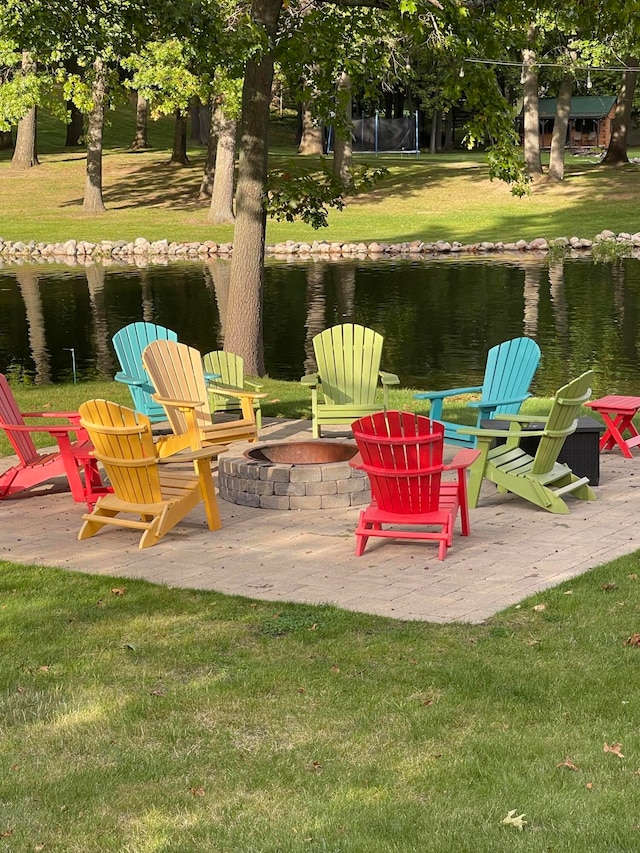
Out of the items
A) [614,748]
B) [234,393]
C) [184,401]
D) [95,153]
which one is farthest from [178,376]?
[95,153]

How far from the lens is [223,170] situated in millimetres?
36000

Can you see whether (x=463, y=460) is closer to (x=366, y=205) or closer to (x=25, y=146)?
(x=366, y=205)

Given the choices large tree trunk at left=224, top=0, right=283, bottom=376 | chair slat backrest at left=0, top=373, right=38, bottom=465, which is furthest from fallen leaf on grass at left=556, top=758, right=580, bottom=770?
large tree trunk at left=224, top=0, right=283, bottom=376

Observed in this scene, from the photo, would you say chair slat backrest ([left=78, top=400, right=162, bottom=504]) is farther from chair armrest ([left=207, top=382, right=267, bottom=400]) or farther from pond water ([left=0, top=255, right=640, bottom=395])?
pond water ([left=0, top=255, right=640, bottom=395])

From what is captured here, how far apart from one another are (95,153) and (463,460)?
1237 inches

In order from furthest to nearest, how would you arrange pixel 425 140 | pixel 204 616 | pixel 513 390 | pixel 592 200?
pixel 425 140 < pixel 592 200 < pixel 513 390 < pixel 204 616

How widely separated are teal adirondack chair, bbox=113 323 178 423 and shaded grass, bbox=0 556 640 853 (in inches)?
170

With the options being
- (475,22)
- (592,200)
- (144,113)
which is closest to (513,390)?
(475,22)

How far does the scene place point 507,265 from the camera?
29953mm

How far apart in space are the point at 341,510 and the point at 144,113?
45360mm

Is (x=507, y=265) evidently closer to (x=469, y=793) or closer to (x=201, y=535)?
(x=201, y=535)

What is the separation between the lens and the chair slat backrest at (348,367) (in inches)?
429

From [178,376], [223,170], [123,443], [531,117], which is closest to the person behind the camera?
[123,443]

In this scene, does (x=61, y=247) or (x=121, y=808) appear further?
(x=61, y=247)
